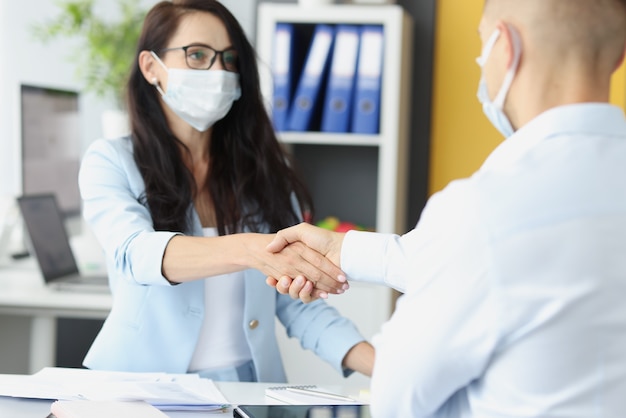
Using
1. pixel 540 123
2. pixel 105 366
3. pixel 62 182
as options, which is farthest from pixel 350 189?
pixel 540 123

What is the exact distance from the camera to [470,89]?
365cm

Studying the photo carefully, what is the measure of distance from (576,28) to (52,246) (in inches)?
90.2

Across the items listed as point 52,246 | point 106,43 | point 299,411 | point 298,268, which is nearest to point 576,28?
point 299,411

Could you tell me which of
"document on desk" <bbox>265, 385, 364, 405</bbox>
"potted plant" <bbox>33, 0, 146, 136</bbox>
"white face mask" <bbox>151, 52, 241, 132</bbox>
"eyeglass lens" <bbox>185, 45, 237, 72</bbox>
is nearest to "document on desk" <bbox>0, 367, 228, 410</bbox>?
"document on desk" <bbox>265, 385, 364, 405</bbox>

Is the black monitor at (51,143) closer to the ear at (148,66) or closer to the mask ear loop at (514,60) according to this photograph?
the ear at (148,66)

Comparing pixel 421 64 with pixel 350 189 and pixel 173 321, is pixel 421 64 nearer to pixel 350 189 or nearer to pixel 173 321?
pixel 350 189

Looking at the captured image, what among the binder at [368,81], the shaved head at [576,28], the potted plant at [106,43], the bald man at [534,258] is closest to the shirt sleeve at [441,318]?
the bald man at [534,258]

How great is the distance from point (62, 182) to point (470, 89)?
5.36ft

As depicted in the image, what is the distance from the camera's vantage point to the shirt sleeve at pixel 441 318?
3.52 ft

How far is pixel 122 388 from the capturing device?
1680 mm

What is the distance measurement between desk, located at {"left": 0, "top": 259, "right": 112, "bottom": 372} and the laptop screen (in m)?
0.08

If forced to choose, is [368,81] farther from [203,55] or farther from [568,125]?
[568,125]

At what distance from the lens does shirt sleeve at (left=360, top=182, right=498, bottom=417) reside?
3.52 ft

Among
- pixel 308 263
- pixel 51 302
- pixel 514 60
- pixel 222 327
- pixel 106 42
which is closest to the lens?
pixel 514 60
